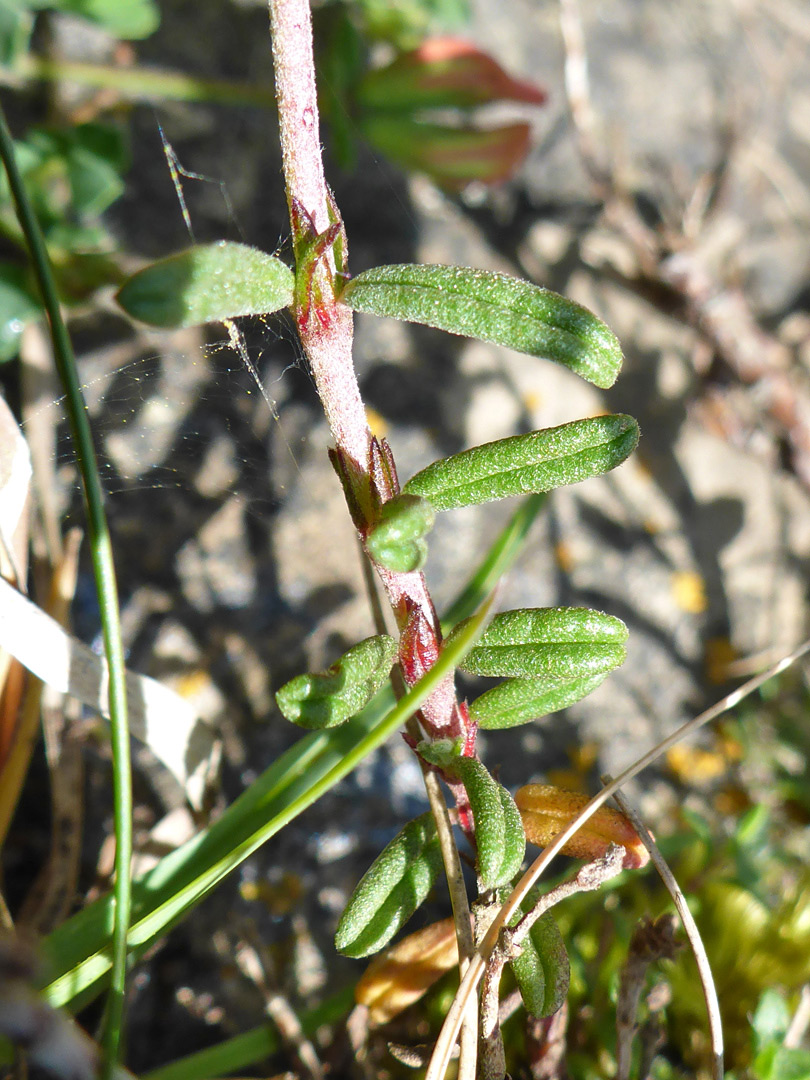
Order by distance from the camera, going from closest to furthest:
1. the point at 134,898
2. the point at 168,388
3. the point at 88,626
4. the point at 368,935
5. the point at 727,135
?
1. the point at 368,935
2. the point at 134,898
3. the point at 88,626
4. the point at 168,388
5. the point at 727,135

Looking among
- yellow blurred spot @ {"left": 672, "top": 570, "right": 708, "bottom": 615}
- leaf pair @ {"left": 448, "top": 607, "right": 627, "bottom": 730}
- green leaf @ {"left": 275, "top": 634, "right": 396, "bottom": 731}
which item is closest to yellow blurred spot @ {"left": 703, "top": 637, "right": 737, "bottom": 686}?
yellow blurred spot @ {"left": 672, "top": 570, "right": 708, "bottom": 615}

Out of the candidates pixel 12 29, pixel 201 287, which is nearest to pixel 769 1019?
pixel 201 287

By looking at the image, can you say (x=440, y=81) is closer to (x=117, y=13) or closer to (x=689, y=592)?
(x=117, y=13)

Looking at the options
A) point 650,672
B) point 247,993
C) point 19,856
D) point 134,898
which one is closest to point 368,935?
point 134,898

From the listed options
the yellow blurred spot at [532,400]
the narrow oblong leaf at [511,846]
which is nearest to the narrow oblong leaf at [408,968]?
the narrow oblong leaf at [511,846]

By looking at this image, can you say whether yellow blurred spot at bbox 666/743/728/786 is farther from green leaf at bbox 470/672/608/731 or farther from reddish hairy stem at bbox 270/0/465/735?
reddish hairy stem at bbox 270/0/465/735

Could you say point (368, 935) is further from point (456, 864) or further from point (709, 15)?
point (709, 15)

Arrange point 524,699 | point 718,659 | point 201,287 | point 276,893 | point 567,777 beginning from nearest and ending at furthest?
point 201,287 → point 524,699 → point 276,893 → point 567,777 → point 718,659
